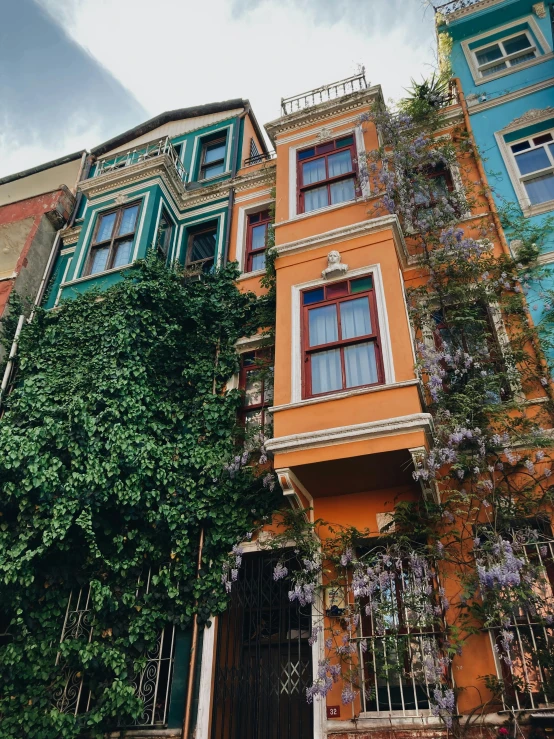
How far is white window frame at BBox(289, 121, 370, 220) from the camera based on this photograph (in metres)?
10.3

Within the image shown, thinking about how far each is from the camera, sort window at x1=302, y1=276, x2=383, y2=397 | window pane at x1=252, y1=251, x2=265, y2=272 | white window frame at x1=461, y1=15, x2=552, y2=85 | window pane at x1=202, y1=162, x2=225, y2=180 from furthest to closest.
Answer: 1. window pane at x1=202, y1=162, x2=225, y2=180
2. window pane at x1=252, y1=251, x2=265, y2=272
3. white window frame at x1=461, y1=15, x2=552, y2=85
4. window at x1=302, y1=276, x2=383, y2=397

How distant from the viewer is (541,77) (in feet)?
37.8

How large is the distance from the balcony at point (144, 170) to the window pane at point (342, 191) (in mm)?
4572

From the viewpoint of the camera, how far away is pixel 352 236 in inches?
380

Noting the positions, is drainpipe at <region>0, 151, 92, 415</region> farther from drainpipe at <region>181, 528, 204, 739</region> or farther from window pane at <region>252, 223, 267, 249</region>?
drainpipe at <region>181, 528, 204, 739</region>

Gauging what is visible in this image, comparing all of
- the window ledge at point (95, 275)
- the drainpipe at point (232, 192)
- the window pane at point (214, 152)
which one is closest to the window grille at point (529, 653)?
the drainpipe at point (232, 192)

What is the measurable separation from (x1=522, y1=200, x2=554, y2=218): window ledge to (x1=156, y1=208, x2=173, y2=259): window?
739 centimetres

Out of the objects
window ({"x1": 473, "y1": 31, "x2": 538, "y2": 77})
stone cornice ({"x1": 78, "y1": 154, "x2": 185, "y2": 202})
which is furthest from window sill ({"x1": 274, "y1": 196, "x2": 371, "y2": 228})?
window ({"x1": 473, "y1": 31, "x2": 538, "y2": 77})

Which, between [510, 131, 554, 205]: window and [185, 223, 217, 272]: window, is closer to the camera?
[510, 131, 554, 205]: window

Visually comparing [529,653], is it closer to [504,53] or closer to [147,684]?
[147,684]

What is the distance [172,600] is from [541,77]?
11.9 metres

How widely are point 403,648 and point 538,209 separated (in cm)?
742

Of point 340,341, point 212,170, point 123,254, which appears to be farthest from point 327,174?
point 212,170

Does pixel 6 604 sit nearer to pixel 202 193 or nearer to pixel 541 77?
pixel 202 193
